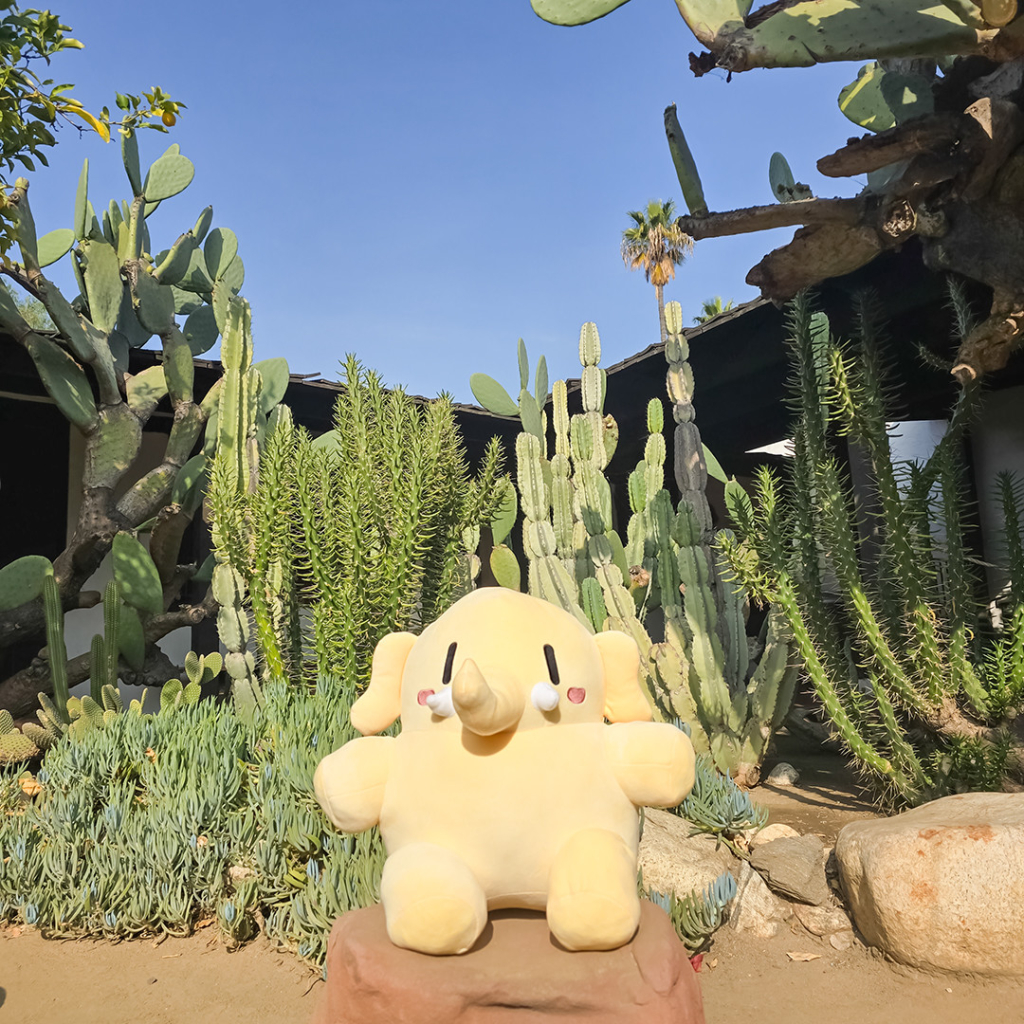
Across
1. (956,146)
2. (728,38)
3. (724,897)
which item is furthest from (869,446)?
(724,897)

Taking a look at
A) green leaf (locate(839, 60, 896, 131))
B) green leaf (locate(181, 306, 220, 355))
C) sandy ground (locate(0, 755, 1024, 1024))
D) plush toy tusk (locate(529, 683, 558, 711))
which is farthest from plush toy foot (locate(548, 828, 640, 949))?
green leaf (locate(181, 306, 220, 355))

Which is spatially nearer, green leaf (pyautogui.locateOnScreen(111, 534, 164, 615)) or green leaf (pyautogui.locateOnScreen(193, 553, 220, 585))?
green leaf (pyautogui.locateOnScreen(111, 534, 164, 615))

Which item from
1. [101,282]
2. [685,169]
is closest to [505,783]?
[685,169]

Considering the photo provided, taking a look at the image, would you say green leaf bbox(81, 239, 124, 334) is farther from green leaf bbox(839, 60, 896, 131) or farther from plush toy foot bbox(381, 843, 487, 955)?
plush toy foot bbox(381, 843, 487, 955)

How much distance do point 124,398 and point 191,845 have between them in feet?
13.6

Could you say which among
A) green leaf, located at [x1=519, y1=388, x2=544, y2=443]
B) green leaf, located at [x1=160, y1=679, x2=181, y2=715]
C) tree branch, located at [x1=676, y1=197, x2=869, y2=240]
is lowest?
green leaf, located at [x1=160, y1=679, x2=181, y2=715]

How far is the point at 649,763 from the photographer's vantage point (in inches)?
75.7

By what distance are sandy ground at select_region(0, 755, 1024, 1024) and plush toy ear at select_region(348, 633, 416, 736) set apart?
0.99 m

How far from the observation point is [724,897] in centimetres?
287

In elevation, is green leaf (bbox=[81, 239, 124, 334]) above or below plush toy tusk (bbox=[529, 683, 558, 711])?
above

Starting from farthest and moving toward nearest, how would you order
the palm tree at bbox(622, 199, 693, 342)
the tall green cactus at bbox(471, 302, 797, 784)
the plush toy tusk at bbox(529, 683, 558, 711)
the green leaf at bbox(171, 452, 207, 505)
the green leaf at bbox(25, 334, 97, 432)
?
the palm tree at bbox(622, 199, 693, 342) → the green leaf at bbox(171, 452, 207, 505) → the green leaf at bbox(25, 334, 97, 432) → the tall green cactus at bbox(471, 302, 797, 784) → the plush toy tusk at bbox(529, 683, 558, 711)

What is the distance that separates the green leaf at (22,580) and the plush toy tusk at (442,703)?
4.33 m

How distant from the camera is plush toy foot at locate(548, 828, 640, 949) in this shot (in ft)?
5.63

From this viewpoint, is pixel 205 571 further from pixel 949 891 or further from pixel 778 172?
pixel 949 891
